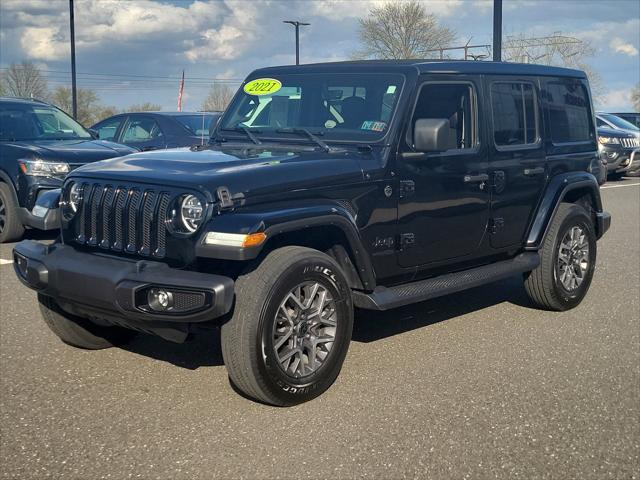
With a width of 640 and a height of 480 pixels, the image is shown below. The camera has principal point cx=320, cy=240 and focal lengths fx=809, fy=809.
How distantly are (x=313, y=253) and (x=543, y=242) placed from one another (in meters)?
2.62

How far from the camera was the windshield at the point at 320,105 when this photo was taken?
205 inches

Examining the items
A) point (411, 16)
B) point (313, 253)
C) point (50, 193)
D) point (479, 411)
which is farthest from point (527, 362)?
point (411, 16)

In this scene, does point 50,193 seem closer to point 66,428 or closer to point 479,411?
point 66,428

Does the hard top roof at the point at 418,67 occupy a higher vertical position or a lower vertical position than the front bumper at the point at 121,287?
higher

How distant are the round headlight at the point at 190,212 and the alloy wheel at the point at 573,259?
3.38m

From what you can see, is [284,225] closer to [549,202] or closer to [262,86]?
[262,86]

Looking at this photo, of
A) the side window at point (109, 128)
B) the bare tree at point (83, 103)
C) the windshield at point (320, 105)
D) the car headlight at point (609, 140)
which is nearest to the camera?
the windshield at point (320, 105)

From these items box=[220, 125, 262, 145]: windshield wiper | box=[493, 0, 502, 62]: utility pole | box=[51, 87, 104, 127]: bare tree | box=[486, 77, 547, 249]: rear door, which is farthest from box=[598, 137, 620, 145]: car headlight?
box=[51, 87, 104, 127]: bare tree

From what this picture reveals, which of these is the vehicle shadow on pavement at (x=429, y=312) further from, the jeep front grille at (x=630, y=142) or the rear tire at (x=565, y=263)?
the jeep front grille at (x=630, y=142)

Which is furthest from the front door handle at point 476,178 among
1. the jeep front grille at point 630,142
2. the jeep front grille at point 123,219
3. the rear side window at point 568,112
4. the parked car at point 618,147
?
the jeep front grille at point 630,142

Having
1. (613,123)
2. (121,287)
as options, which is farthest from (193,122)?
(613,123)

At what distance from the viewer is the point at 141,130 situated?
11773 millimetres

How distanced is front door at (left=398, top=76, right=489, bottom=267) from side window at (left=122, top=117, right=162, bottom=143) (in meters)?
6.62

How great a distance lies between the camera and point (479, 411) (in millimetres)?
4289
